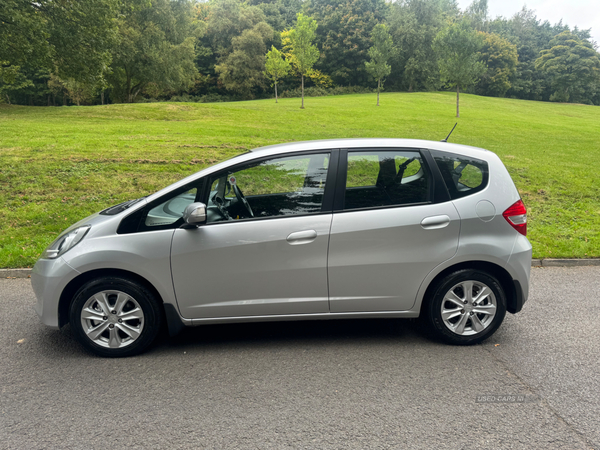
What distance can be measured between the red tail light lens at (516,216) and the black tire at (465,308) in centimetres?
49

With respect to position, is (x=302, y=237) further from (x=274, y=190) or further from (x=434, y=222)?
(x=434, y=222)

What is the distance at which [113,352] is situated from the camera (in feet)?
12.5

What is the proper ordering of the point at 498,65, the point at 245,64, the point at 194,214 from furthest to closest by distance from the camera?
the point at 498,65 < the point at 245,64 < the point at 194,214

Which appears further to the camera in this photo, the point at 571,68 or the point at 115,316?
the point at 571,68

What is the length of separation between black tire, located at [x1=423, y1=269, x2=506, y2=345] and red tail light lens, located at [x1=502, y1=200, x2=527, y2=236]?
19.5 inches

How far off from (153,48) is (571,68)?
62958 millimetres

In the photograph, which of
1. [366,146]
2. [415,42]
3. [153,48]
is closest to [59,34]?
[366,146]

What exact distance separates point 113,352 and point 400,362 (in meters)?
2.44

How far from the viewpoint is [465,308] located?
12.9ft

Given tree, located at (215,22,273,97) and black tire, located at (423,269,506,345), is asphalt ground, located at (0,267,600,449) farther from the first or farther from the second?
tree, located at (215,22,273,97)

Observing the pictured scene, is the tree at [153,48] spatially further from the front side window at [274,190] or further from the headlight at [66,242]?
the front side window at [274,190]

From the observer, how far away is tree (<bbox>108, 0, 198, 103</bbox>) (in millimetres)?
36938

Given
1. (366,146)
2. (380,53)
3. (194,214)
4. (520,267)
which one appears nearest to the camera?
(194,214)

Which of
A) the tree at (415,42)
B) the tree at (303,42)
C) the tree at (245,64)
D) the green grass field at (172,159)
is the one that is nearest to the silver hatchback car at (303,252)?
the green grass field at (172,159)
